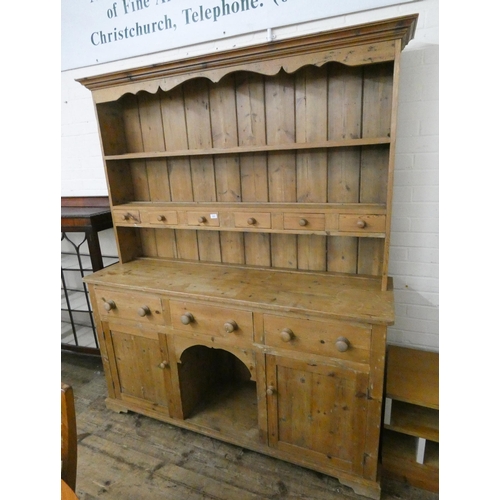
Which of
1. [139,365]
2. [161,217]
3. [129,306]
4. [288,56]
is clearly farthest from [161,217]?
[288,56]

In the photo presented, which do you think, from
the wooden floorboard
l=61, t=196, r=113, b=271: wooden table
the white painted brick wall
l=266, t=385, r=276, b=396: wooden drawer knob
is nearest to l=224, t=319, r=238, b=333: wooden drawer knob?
l=266, t=385, r=276, b=396: wooden drawer knob

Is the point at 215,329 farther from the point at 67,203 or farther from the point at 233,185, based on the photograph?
the point at 67,203

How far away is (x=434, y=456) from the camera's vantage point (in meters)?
→ 1.62

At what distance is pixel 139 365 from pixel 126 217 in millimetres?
880

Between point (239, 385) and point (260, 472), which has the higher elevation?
point (239, 385)

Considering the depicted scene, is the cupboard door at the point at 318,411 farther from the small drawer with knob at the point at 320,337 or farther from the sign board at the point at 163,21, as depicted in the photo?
the sign board at the point at 163,21

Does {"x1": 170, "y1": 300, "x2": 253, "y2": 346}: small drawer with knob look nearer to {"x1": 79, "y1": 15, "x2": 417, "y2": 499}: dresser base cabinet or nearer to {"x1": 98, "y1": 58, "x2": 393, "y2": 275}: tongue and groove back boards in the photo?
{"x1": 79, "y1": 15, "x2": 417, "y2": 499}: dresser base cabinet

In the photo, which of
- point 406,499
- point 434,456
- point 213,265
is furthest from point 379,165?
point 406,499

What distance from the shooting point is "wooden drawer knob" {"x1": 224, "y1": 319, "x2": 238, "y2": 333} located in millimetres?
1591

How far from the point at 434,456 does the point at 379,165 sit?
1.43m

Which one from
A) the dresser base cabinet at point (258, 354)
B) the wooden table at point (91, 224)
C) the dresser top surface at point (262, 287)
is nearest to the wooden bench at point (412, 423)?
the dresser base cabinet at point (258, 354)

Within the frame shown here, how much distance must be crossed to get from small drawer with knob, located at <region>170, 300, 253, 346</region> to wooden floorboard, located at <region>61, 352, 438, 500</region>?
692 mm

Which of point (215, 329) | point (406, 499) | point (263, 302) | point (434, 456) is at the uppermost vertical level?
point (263, 302)

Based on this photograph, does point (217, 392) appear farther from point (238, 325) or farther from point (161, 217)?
point (161, 217)
